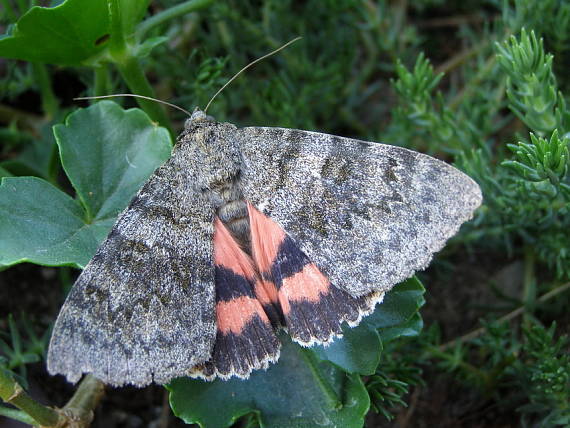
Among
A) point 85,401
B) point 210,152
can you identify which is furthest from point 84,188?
point 85,401

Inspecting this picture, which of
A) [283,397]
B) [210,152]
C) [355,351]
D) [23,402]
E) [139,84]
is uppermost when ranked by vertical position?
[139,84]

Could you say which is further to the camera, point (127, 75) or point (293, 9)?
point (293, 9)

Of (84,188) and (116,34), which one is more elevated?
(116,34)

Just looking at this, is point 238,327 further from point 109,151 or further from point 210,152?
point 109,151

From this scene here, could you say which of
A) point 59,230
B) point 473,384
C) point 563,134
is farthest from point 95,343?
point 563,134

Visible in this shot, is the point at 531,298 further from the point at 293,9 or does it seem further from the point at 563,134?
the point at 293,9

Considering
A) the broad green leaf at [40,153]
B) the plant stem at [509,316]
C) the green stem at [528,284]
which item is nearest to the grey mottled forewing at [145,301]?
the broad green leaf at [40,153]

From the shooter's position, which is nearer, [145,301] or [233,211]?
[145,301]
